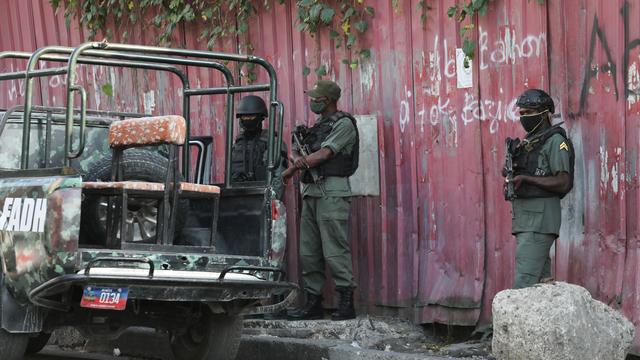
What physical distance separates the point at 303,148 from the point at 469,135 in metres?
1.39

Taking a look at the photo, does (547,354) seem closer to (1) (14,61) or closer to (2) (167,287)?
(2) (167,287)

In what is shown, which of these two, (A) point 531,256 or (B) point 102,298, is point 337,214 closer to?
(A) point 531,256

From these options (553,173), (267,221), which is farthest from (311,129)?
(553,173)

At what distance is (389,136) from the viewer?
27.4ft

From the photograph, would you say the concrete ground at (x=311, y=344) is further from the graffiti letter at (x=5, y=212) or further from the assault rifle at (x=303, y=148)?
the graffiti letter at (x=5, y=212)

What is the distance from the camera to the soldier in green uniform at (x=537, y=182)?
21.4 feet

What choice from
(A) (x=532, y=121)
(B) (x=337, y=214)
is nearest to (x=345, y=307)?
(B) (x=337, y=214)

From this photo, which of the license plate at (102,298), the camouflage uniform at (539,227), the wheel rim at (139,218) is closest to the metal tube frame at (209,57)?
the wheel rim at (139,218)

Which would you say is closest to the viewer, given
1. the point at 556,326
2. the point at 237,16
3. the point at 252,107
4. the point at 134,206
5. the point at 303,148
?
the point at 556,326

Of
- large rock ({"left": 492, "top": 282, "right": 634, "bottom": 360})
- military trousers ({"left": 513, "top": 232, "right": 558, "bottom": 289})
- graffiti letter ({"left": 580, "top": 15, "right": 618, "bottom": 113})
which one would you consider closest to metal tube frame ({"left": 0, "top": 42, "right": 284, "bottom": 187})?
military trousers ({"left": 513, "top": 232, "right": 558, "bottom": 289})

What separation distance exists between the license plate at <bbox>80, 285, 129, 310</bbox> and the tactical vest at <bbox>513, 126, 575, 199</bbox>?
2.59 meters

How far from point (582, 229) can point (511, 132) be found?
89 cm

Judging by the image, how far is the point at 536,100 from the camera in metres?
6.64

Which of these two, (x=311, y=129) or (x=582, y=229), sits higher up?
(x=311, y=129)
